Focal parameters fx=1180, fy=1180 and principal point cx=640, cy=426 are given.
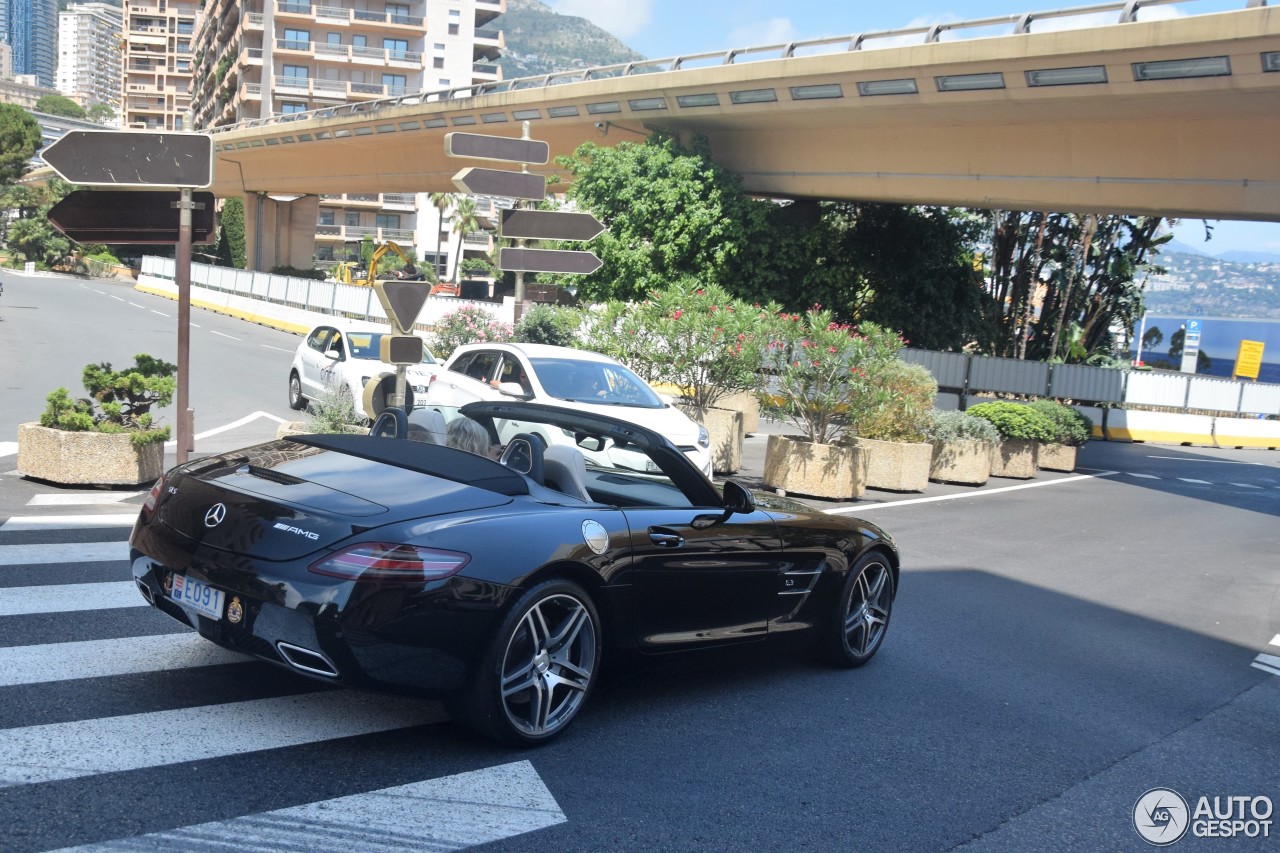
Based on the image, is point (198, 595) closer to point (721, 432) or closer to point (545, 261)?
point (545, 261)

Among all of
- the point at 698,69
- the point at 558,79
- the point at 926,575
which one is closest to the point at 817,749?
the point at 926,575

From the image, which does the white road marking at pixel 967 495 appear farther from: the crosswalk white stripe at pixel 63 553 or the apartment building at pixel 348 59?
the apartment building at pixel 348 59

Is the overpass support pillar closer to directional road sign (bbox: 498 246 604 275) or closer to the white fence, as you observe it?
the white fence

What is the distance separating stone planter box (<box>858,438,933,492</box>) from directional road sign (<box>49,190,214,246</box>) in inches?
364

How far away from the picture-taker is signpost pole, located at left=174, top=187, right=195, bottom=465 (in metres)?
9.42

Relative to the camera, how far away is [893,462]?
1594 cm

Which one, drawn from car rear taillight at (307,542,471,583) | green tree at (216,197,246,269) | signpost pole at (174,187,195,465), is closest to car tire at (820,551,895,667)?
car rear taillight at (307,542,471,583)

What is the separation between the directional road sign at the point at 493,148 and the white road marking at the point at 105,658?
23.7 feet

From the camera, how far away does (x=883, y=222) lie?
33.3m

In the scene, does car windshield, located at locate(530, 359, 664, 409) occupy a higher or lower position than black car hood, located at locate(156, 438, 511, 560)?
lower

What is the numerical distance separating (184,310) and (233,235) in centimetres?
7708

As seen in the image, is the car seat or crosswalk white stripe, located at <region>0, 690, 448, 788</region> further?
the car seat

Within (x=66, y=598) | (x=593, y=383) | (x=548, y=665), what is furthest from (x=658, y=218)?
(x=548, y=665)

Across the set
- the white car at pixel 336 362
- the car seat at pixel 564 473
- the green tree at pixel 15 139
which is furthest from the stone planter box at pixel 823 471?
the green tree at pixel 15 139
